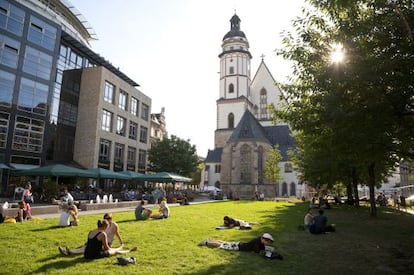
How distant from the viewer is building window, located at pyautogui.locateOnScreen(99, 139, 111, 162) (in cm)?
3872

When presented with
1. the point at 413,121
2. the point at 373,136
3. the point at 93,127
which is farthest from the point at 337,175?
the point at 93,127

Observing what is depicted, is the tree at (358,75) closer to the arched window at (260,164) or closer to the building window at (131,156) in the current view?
the building window at (131,156)

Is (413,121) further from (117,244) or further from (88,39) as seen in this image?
(88,39)

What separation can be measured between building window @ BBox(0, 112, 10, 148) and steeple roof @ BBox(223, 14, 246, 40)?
58877 millimetres

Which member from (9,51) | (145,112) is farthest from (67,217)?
(145,112)

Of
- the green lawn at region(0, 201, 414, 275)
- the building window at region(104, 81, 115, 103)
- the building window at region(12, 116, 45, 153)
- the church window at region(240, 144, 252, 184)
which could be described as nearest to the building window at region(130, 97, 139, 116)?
the building window at region(104, 81, 115, 103)

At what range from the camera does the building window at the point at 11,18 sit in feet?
98.4

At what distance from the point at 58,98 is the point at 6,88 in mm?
6564

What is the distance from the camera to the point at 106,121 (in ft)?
131

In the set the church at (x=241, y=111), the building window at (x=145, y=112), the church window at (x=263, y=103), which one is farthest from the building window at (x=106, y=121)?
the church window at (x=263, y=103)

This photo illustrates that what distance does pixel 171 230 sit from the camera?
40.5ft

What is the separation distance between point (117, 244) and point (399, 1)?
11.2m

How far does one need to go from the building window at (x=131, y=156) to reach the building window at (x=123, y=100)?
240 inches

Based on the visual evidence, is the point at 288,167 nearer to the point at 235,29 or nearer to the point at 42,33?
the point at 235,29
